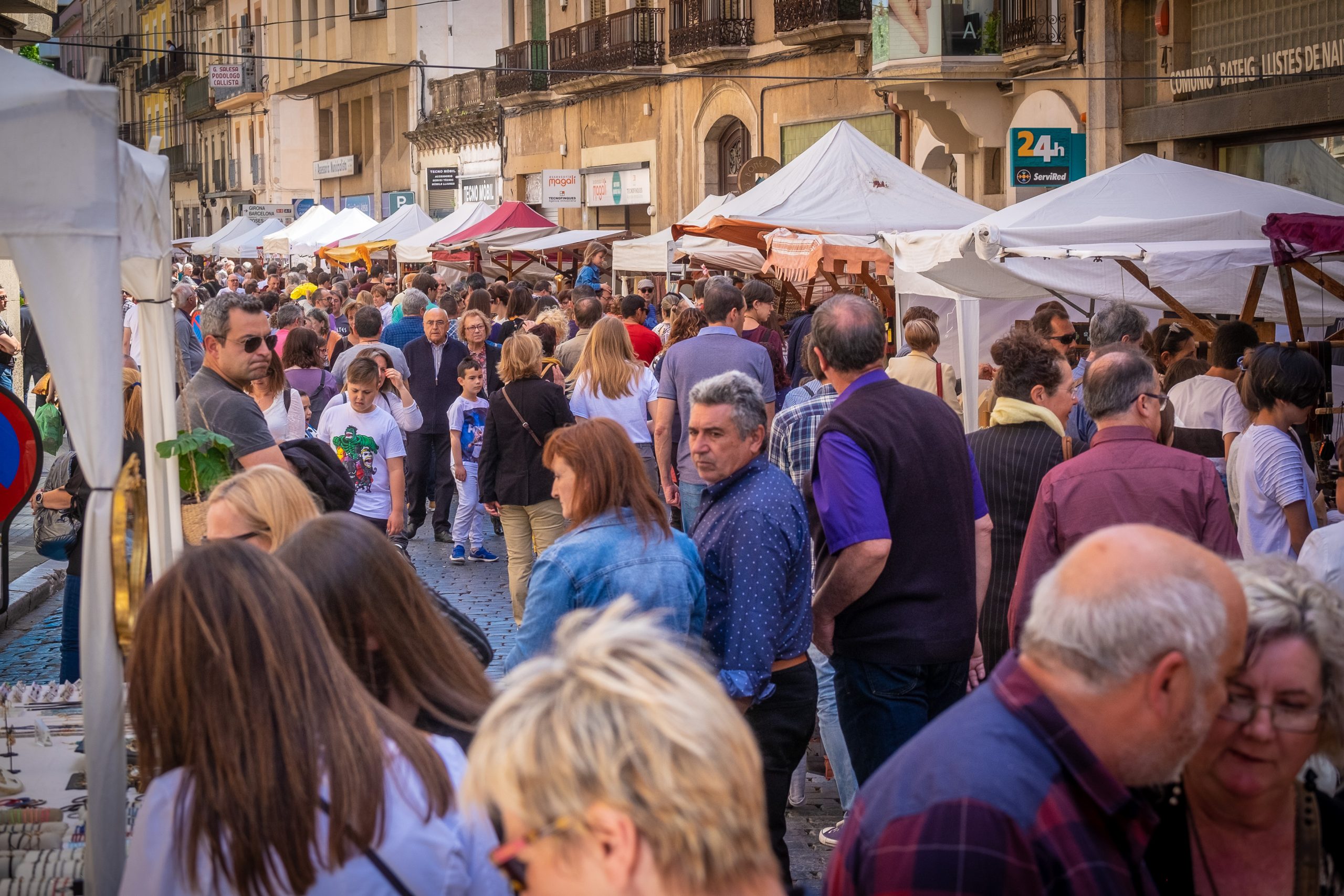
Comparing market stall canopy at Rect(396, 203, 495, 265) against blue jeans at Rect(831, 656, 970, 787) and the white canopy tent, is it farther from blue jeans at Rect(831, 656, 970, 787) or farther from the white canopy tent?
the white canopy tent

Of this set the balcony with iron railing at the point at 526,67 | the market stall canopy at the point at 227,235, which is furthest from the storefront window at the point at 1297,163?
the market stall canopy at the point at 227,235

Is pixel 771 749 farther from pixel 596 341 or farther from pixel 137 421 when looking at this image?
pixel 596 341

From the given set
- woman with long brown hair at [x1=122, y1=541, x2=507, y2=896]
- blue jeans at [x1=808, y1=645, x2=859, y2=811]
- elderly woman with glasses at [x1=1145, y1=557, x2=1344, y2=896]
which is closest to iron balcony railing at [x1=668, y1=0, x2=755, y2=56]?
blue jeans at [x1=808, y1=645, x2=859, y2=811]

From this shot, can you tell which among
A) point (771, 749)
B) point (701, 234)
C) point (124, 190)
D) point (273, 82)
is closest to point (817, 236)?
A: point (701, 234)

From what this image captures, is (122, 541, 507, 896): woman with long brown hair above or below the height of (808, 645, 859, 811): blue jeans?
above

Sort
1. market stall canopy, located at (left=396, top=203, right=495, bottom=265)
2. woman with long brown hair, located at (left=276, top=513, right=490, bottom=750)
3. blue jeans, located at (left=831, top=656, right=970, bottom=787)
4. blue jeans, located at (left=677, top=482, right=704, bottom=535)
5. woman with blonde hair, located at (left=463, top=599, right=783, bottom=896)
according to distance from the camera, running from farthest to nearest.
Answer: market stall canopy, located at (left=396, top=203, right=495, bottom=265) < blue jeans, located at (left=677, top=482, right=704, bottom=535) < blue jeans, located at (left=831, top=656, right=970, bottom=787) < woman with long brown hair, located at (left=276, top=513, right=490, bottom=750) < woman with blonde hair, located at (left=463, top=599, right=783, bottom=896)

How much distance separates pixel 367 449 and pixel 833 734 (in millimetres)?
3589

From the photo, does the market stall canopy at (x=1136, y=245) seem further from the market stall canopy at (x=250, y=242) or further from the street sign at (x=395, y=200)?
the street sign at (x=395, y=200)

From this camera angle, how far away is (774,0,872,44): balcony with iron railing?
21.1 metres

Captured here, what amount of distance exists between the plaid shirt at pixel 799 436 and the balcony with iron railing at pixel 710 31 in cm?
1993

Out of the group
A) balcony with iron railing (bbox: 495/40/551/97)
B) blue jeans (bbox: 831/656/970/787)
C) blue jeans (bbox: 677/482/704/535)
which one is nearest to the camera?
blue jeans (bbox: 831/656/970/787)

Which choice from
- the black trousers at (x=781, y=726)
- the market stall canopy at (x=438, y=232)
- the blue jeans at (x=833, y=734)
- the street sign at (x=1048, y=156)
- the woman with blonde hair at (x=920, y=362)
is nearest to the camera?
the black trousers at (x=781, y=726)

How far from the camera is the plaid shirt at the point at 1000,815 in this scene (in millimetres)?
1917

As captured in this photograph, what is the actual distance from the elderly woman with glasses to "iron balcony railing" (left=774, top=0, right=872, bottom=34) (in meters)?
19.7
